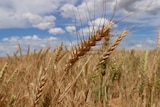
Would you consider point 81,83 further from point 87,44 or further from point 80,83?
point 87,44

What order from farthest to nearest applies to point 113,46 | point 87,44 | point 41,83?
point 113,46 < point 87,44 < point 41,83

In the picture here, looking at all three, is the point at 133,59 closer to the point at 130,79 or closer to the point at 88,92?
the point at 130,79

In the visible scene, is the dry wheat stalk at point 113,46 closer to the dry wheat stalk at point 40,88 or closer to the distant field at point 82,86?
the distant field at point 82,86

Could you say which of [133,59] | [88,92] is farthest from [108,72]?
[133,59]

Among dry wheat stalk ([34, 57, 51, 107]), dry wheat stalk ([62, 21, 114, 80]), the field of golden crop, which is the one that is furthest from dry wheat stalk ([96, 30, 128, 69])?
dry wheat stalk ([34, 57, 51, 107])

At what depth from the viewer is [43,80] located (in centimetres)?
102

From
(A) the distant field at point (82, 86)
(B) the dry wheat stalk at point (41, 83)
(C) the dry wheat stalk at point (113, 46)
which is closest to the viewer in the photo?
(B) the dry wheat stalk at point (41, 83)

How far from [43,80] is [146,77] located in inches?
43.8

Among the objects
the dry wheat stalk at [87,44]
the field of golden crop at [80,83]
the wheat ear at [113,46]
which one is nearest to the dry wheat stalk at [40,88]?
the field of golden crop at [80,83]

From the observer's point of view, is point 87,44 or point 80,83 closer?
point 87,44

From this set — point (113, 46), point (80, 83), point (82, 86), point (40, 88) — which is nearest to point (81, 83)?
point (80, 83)

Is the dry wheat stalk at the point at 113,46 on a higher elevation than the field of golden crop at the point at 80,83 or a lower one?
higher

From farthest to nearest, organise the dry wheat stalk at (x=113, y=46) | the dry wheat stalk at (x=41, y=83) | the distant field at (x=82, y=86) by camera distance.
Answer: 1. the dry wheat stalk at (x=113, y=46)
2. the distant field at (x=82, y=86)
3. the dry wheat stalk at (x=41, y=83)

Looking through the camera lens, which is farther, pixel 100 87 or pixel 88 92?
pixel 100 87
